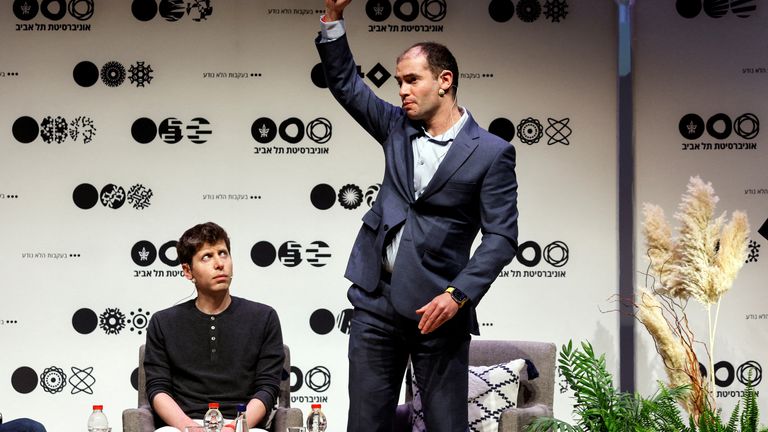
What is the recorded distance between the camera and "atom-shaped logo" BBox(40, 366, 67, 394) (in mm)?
5340

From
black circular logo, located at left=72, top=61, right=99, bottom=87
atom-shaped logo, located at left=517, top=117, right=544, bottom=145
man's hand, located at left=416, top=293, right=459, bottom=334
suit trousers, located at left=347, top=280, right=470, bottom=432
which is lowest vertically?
suit trousers, located at left=347, top=280, right=470, bottom=432

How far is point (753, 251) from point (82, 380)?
153 inches

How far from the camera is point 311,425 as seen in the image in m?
3.33

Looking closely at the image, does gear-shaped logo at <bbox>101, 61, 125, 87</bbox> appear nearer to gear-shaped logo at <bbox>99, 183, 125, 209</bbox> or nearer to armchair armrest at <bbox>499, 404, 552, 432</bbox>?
gear-shaped logo at <bbox>99, 183, 125, 209</bbox>

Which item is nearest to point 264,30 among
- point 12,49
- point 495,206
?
point 12,49

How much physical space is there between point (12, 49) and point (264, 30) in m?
1.43

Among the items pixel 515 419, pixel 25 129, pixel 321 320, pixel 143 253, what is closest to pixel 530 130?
pixel 321 320

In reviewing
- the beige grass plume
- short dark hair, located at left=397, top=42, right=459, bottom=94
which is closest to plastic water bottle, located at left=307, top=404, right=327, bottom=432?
short dark hair, located at left=397, top=42, right=459, bottom=94

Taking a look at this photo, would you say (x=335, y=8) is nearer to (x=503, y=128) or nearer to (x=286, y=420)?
(x=286, y=420)

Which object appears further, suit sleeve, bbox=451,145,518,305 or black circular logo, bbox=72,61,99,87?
black circular logo, bbox=72,61,99,87

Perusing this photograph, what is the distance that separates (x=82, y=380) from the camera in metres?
5.34

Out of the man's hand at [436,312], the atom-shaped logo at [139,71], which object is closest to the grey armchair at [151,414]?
the man's hand at [436,312]

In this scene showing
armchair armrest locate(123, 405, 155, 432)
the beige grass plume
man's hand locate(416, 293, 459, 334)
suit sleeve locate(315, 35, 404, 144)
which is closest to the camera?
man's hand locate(416, 293, 459, 334)

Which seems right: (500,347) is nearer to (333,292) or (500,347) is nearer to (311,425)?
(333,292)
